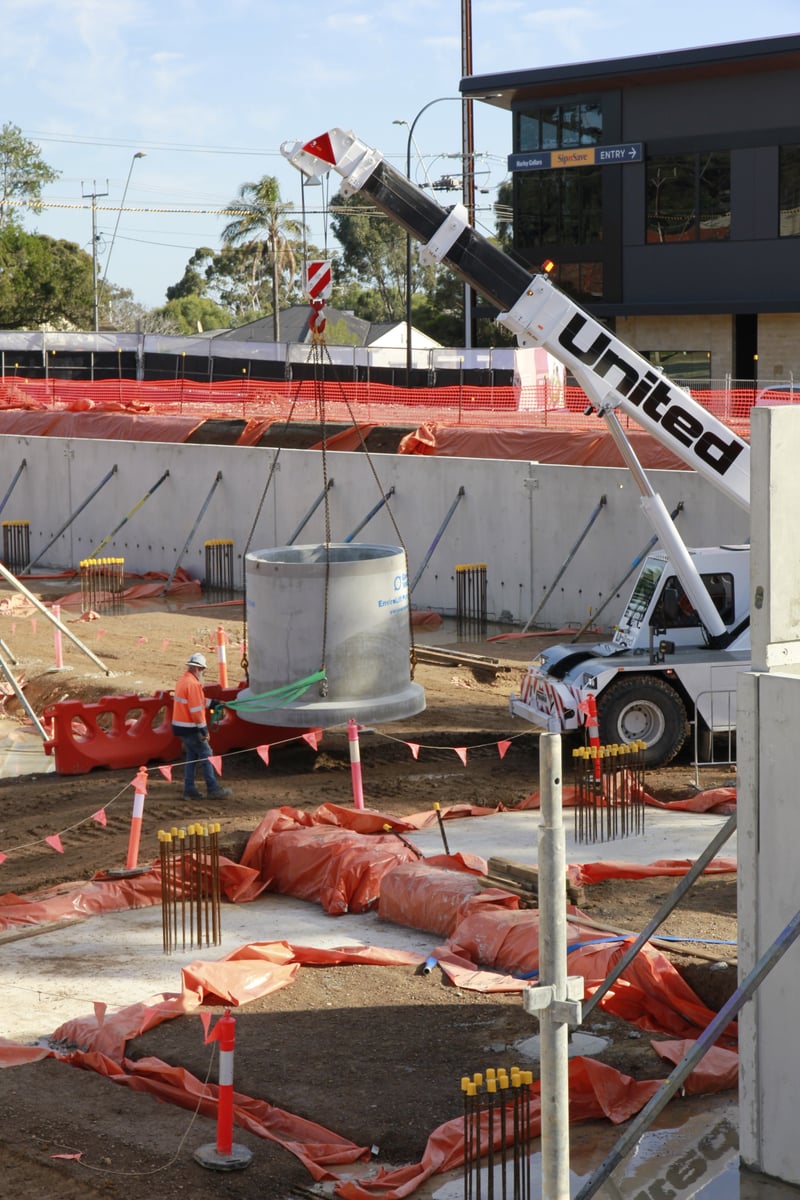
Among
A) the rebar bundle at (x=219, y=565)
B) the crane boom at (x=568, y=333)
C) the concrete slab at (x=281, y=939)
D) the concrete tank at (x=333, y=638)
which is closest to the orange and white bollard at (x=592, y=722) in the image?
the concrete slab at (x=281, y=939)

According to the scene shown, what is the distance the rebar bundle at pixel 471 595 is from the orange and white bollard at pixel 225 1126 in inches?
749

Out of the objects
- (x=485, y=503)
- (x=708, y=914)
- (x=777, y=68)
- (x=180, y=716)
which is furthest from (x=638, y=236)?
(x=708, y=914)

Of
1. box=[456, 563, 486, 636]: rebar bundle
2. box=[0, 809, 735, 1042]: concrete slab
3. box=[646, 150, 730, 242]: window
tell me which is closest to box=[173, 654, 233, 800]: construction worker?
box=[0, 809, 735, 1042]: concrete slab

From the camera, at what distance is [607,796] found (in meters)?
14.7

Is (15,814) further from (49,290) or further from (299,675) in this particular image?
(49,290)

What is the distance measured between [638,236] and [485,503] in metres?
25.4

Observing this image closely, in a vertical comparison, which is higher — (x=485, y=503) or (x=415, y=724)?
(x=485, y=503)

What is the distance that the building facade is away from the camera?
46469 mm

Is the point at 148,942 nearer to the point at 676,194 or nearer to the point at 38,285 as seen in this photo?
the point at 676,194

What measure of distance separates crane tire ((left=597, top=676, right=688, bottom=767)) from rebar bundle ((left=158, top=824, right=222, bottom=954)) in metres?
5.48

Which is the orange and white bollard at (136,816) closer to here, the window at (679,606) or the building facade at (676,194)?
the window at (679,606)

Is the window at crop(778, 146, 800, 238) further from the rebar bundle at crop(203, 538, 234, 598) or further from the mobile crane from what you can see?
the mobile crane

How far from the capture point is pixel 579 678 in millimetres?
16766

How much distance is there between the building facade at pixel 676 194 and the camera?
4647 cm
